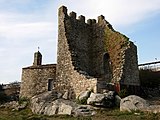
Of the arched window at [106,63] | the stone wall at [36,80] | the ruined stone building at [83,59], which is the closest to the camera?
the ruined stone building at [83,59]

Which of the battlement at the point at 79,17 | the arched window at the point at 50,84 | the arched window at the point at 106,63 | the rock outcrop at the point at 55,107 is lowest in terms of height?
the rock outcrop at the point at 55,107

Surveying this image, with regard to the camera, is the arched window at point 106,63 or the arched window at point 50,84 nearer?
the arched window at point 50,84

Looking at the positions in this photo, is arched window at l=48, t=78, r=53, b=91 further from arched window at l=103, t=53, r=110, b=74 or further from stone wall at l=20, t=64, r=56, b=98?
arched window at l=103, t=53, r=110, b=74

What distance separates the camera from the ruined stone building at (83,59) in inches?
1047

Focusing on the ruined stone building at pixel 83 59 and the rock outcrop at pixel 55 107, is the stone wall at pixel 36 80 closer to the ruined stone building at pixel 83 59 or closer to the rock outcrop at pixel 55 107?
the ruined stone building at pixel 83 59

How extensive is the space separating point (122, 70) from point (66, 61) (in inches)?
209

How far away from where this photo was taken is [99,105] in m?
20.8

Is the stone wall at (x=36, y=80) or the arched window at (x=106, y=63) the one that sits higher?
the arched window at (x=106, y=63)

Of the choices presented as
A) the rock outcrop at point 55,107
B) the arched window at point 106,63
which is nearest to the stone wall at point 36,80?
the rock outcrop at point 55,107

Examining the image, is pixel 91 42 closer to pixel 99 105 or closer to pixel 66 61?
pixel 66 61

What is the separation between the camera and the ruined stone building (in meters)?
26.6

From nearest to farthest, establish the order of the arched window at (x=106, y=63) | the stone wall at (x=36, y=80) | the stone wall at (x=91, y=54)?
the stone wall at (x=91, y=54)
the stone wall at (x=36, y=80)
the arched window at (x=106, y=63)

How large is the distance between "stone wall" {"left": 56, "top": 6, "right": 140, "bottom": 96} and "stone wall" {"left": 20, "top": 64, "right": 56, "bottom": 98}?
1.40m

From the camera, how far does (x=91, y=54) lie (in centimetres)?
3006
